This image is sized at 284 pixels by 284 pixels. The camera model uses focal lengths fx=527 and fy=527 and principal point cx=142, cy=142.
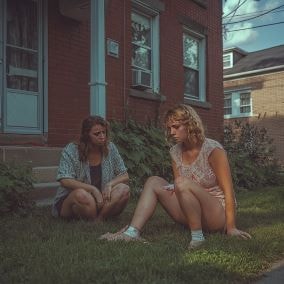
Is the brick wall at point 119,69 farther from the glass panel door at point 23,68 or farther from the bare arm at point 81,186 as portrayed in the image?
the bare arm at point 81,186

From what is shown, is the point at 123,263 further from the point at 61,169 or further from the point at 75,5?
the point at 75,5

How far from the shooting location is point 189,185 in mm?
4277

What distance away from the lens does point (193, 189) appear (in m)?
4.30

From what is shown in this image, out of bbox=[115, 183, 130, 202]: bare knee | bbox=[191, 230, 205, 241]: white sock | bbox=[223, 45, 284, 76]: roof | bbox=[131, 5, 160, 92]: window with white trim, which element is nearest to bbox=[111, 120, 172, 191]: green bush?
bbox=[131, 5, 160, 92]: window with white trim

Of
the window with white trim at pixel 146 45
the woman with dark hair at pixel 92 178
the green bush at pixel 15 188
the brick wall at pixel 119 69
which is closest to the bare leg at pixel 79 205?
the woman with dark hair at pixel 92 178

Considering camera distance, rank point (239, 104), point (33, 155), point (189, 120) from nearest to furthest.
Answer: point (189, 120) < point (33, 155) < point (239, 104)

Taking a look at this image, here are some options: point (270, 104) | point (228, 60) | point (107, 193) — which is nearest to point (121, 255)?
point (107, 193)

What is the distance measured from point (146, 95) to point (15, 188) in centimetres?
536

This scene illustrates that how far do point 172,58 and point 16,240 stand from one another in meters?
7.91

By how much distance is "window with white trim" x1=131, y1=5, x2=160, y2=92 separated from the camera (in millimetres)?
10633

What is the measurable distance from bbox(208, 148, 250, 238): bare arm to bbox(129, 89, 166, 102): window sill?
18.7 ft

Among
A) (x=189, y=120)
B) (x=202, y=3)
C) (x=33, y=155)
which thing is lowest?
(x=33, y=155)

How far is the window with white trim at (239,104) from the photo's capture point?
25.6m

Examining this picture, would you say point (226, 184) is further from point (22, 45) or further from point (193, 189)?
point (22, 45)
